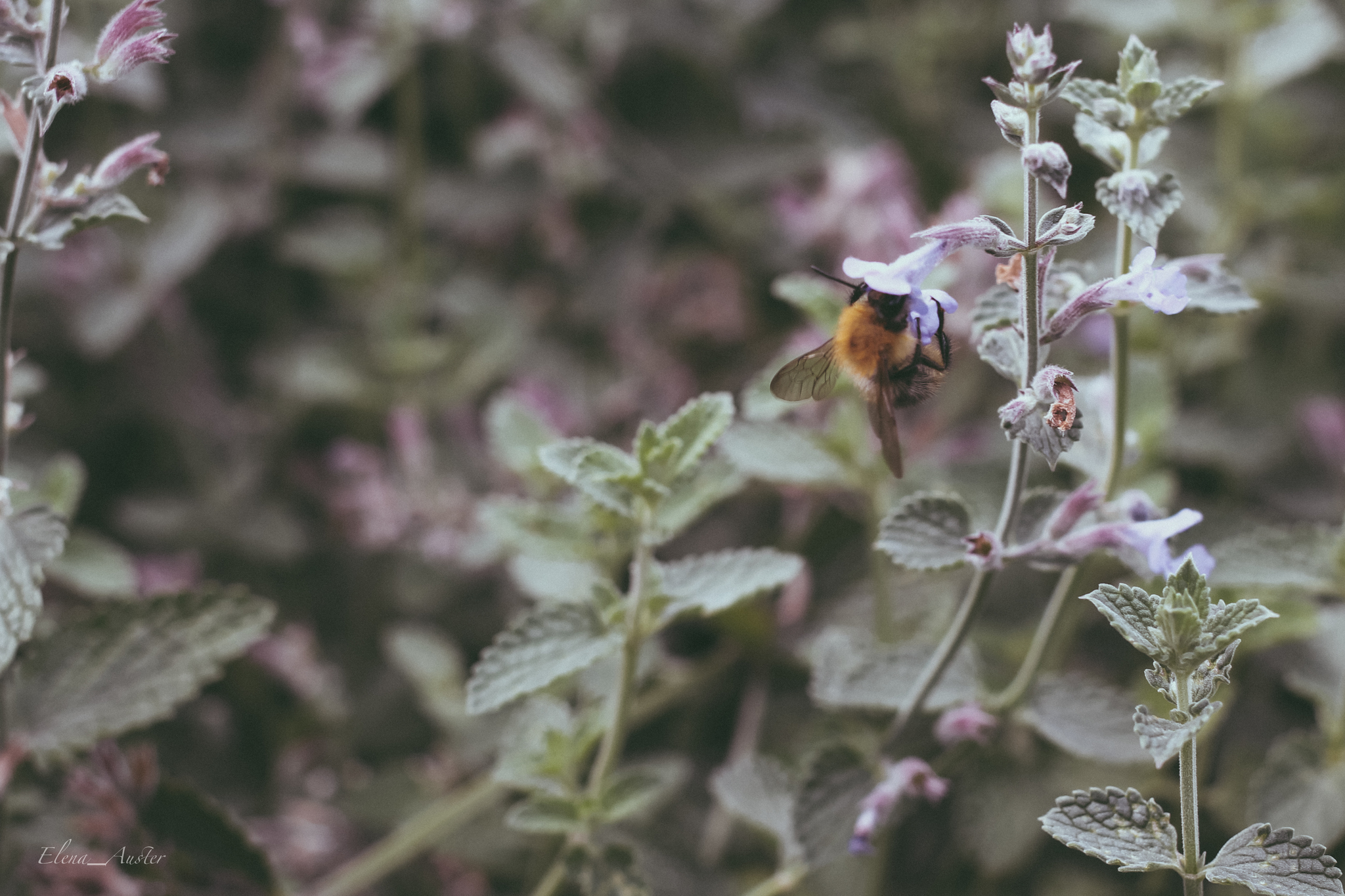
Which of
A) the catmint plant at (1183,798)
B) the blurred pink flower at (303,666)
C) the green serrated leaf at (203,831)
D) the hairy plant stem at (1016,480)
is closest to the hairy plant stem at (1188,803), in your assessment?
the catmint plant at (1183,798)

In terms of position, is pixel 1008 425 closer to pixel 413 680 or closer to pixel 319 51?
pixel 413 680

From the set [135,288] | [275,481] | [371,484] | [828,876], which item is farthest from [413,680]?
[135,288]

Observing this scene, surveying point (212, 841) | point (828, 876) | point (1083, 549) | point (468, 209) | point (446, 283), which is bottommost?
point (212, 841)

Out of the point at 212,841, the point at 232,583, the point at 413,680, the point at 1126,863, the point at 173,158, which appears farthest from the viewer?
the point at 173,158

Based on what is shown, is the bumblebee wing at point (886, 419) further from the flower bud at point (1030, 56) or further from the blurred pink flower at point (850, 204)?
the blurred pink flower at point (850, 204)

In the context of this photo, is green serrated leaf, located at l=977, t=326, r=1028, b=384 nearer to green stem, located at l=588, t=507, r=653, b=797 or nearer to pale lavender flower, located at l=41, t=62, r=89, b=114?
green stem, located at l=588, t=507, r=653, b=797

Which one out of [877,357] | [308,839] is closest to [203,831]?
[308,839]
